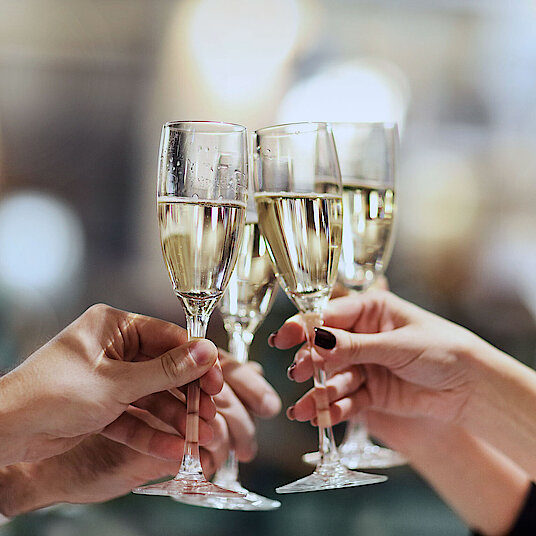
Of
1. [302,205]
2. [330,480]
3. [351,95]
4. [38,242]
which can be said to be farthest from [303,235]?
[351,95]

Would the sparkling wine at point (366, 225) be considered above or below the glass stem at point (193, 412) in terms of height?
above

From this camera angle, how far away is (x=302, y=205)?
2.68 ft

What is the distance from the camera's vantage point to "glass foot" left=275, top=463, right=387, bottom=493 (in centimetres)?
82

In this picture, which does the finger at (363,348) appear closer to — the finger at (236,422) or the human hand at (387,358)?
the human hand at (387,358)

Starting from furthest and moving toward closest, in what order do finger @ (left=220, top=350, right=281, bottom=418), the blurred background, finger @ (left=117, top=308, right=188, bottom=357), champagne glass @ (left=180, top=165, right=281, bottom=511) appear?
the blurred background
finger @ (left=220, top=350, right=281, bottom=418)
champagne glass @ (left=180, top=165, right=281, bottom=511)
finger @ (left=117, top=308, right=188, bottom=357)

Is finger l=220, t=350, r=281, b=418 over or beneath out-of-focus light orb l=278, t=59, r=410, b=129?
beneath

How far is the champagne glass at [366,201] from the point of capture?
1.06m

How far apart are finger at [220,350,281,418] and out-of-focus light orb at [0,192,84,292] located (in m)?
2.25

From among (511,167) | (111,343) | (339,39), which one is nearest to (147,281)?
(339,39)

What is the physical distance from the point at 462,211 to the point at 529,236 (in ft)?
1.19

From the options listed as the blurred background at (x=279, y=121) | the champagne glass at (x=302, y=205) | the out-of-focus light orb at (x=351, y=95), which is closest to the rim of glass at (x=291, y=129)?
the champagne glass at (x=302, y=205)

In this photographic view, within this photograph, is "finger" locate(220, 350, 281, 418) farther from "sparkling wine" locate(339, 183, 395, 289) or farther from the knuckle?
the knuckle

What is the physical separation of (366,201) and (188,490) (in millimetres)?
497

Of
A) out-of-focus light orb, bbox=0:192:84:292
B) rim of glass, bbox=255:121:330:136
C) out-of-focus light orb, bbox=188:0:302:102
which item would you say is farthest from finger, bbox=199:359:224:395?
out-of-focus light orb, bbox=188:0:302:102
